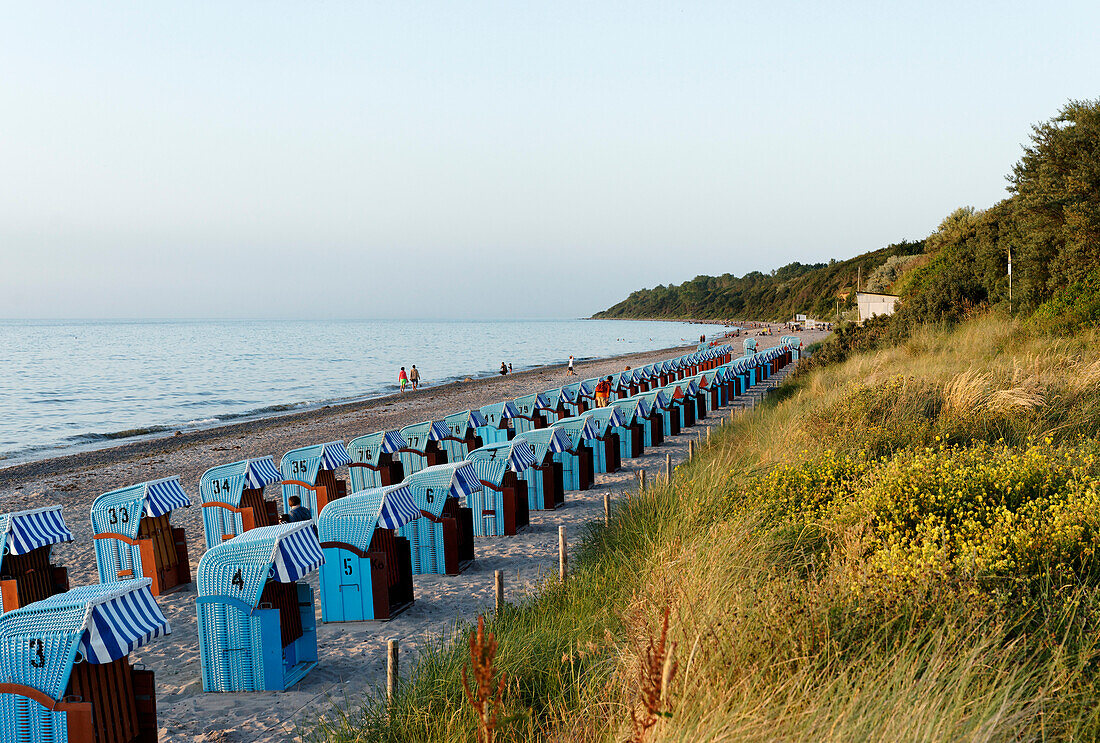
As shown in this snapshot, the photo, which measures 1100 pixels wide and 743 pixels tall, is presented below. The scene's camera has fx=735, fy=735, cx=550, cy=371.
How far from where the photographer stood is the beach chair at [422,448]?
530 inches

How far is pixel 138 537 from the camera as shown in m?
8.17

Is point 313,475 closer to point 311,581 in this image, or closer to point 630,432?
point 311,581

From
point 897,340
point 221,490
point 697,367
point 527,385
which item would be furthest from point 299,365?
point 221,490

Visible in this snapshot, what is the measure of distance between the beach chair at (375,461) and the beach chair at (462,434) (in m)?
1.20

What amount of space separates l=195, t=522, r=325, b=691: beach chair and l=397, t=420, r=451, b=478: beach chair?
7558mm

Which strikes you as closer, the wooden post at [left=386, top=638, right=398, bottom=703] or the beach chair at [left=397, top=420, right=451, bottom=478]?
the wooden post at [left=386, top=638, right=398, bottom=703]

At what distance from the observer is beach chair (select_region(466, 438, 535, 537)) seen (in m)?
10.1

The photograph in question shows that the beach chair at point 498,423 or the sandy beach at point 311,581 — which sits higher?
the beach chair at point 498,423

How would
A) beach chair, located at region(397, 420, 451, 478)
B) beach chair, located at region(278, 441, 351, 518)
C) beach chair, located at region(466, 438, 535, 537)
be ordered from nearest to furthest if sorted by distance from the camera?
beach chair, located at region(466, 438, 535, 537), beach chair, located at region(278, 441, 351, 518), beach chair, located at region(397, 420, 451, 478)

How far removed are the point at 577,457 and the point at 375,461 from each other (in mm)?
3493

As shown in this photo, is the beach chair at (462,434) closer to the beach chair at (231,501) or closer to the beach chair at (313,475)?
the beach chair at (313,475)

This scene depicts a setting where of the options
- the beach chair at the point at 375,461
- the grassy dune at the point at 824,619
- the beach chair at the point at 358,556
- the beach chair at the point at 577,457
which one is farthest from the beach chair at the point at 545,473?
the beach chair at the point at 358,556

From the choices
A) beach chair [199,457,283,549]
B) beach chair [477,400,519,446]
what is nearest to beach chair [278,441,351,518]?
beach chair [199,457,283,549]

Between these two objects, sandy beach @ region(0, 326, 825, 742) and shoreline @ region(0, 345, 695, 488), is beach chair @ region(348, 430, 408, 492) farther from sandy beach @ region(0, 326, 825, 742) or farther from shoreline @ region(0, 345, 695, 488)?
shoreline @ region(0, 345, 695, 488)
